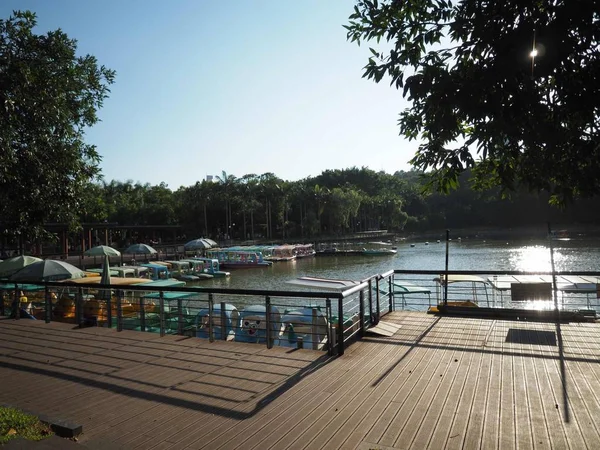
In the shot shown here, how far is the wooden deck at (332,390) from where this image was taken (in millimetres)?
3656

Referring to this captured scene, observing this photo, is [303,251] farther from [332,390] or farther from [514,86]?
[514,86]

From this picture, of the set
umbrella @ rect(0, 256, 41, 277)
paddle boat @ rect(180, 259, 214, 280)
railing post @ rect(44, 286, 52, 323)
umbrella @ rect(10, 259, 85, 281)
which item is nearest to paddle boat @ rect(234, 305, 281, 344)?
railing post @ rect(44, 286, 52, 323)

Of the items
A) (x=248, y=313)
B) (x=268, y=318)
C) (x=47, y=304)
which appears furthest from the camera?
(x=248, y=313)

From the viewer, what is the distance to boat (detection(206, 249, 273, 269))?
148 feet

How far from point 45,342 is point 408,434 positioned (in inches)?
247

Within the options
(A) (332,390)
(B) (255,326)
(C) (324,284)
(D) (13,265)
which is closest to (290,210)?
(D) (13,265)

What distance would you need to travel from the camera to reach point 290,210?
7869cm

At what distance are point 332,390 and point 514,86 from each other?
3362 mm

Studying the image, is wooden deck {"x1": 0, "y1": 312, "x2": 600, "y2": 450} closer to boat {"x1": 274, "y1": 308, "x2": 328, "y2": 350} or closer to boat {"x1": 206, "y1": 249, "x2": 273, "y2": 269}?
boat {"x1": 274, "y1": 308, "x2": 328, "y2": 350}

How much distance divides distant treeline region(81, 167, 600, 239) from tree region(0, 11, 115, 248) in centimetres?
4433

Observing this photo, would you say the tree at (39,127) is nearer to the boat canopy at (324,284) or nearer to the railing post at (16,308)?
the railing post at (16,308)

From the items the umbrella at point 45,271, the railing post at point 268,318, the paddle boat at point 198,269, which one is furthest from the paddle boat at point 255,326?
the paddle boat at point 198,269

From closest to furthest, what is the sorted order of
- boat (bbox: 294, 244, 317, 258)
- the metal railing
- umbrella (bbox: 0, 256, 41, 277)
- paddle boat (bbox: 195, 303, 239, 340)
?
the metal railing → paddle boat (bbox: 195, 303, 239, 340) → umbrella (bbox: 0, 256, 41, 277) → boat (bbox: 294, 244, 317, 258)

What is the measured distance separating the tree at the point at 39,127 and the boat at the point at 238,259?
3607cm
